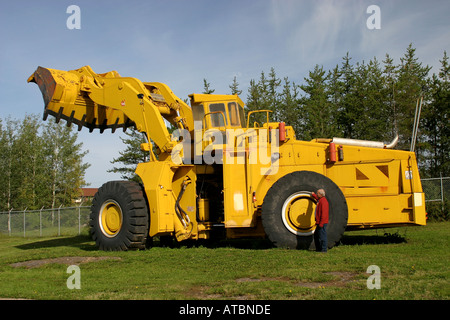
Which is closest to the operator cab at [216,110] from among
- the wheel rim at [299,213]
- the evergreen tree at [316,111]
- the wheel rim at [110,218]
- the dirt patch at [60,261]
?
the wheel rim at [299,213]

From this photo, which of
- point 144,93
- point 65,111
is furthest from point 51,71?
point 144,93

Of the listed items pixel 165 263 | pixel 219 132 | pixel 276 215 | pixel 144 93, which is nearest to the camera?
pixel 165 263

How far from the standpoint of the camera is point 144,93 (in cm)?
1349

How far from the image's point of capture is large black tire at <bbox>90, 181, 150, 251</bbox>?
1199 cm

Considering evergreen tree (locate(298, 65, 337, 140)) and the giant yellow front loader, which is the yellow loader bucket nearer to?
the giant yellow front loader

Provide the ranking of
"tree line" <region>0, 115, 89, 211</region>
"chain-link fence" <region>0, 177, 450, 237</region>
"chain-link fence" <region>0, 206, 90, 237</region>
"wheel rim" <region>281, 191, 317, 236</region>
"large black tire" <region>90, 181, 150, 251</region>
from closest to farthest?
"wheel rim" <region>281, 191, 317, 236</region>, "large black tire" <region>90, 181, 150, 251</region>, "chain-link fence" <region>0, 177, 450, 237</region>, "chain-link fence" <region>0, 206, 90, 237</region>, "tree line" <region>0, 115, 89, 211</region>

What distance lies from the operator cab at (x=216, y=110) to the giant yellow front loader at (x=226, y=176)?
3 centimetres

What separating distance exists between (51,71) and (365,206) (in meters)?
9.98

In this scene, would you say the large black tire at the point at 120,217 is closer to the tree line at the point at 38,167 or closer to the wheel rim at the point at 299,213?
the wheel rim at the point at 299,213

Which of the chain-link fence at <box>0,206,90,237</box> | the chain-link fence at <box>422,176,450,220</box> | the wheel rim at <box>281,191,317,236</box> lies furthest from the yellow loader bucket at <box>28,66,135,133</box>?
the chain-link fence at <box>422,176,450,220</box>

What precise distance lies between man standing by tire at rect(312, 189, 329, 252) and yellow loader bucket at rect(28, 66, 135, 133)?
23.4ft

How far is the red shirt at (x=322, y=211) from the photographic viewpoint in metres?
10.4

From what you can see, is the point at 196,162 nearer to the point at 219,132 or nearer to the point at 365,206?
the point at 219,132

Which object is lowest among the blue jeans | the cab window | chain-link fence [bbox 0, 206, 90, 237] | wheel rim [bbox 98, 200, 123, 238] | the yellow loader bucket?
chain-link fence [bbox 0, 206, 90, 237]
